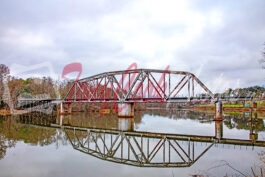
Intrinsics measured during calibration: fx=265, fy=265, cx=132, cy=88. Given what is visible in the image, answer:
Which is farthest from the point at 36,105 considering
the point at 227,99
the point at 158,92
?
the point at 227,99

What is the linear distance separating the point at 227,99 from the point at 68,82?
55.7 metres

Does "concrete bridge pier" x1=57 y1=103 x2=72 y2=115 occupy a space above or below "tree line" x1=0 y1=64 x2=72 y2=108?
below

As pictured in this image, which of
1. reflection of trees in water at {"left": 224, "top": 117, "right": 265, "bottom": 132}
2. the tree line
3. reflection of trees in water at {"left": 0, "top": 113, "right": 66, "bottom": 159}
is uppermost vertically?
the tree line

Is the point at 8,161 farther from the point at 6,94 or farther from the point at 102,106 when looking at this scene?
the point at 102,106

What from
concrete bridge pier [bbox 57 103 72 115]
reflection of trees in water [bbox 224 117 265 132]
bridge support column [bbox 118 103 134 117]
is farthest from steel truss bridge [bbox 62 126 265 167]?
concrete bridge pier [bbox 57 103 72 115]

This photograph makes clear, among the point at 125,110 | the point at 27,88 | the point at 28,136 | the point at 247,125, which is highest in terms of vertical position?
the point at 27,88

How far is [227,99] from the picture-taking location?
41875 mm

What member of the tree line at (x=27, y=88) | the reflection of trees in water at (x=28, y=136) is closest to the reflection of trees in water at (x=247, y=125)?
the reflection of trees in water at (x=28, y=136)

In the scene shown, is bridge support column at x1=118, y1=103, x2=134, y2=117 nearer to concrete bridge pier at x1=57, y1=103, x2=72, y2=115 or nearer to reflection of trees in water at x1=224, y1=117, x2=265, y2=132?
concrete bridge pier at x1=57, y1=103, x2=72, y2=115

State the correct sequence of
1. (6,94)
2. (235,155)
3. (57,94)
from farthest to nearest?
1. (57,94)
2. (6,94)
3. (235,155)

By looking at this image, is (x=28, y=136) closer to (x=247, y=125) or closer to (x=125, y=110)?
(x=247, y=125)

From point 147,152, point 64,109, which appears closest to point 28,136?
point 147,152

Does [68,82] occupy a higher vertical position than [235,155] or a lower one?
higher

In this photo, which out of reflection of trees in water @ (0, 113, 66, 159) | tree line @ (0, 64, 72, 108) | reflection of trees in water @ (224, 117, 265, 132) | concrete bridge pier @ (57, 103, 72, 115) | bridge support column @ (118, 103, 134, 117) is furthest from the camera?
concrete bridge pier @ (57, 103, 72, 115)
